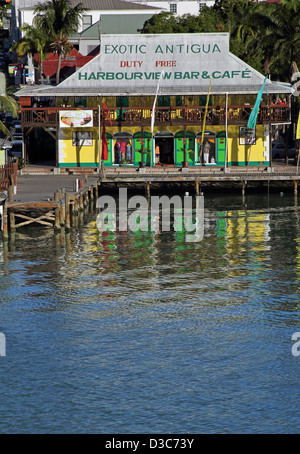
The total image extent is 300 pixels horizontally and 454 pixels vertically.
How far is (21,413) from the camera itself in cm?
2136

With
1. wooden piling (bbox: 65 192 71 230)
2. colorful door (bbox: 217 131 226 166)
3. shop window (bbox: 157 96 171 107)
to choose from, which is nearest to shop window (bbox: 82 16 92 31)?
shop window (bbox: 157 96 171 107)

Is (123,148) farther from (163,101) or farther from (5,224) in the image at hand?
(5,224)

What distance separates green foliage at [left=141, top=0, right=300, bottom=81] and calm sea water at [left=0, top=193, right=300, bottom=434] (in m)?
35.5

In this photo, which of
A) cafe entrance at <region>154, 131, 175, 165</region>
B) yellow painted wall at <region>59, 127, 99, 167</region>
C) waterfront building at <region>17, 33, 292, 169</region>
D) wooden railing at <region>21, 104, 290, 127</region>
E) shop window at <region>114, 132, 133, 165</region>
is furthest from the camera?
cafe entrance at <region>154, 131, 175, 165</region>

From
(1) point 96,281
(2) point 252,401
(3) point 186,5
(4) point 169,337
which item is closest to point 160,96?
(1) point 96,281

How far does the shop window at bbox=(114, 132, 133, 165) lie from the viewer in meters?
68.9

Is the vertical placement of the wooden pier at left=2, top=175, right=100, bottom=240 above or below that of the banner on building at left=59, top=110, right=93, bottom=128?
below

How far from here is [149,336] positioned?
27.1 meters

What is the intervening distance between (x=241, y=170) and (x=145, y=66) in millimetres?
13110

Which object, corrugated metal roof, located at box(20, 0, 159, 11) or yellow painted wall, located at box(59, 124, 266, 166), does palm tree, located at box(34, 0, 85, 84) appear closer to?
yellow painted wall, located at box(59, 124, 266, 166)

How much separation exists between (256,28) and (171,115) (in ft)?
75.6

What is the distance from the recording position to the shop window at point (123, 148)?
68.9m

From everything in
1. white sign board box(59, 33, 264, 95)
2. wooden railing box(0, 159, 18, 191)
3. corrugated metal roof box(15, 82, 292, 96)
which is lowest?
wooden railing box(0, 159, 18, 191)

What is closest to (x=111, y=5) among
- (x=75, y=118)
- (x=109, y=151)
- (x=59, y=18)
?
(x=59, y=18)
